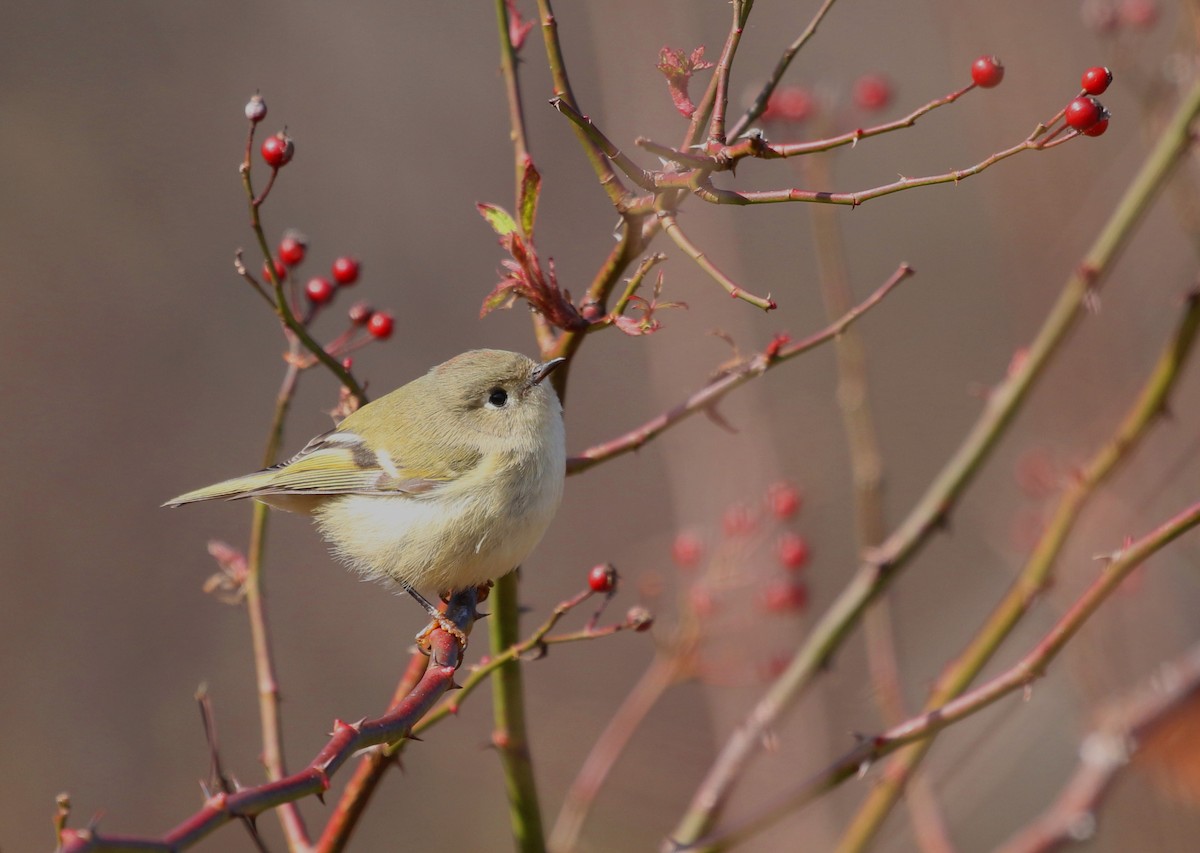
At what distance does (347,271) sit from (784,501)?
1078 millimetres

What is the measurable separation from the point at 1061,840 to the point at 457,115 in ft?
17.9

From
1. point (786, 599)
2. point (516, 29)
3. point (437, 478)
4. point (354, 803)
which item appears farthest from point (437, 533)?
point (516, 29)

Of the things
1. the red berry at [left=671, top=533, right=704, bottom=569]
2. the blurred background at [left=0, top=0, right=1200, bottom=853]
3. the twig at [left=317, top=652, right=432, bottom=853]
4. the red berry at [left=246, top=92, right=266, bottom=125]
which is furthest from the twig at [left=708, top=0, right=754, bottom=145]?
the blurred background at [left=0, top=0, right=1200, bottom=853]

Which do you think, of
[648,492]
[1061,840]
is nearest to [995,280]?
[648,492]

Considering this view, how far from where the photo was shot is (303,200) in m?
6.05

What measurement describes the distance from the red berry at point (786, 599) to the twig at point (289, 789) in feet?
3.96

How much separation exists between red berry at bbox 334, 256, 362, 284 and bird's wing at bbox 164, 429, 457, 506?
1.49 ft

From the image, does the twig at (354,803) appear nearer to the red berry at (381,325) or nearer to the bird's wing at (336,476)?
the red berry at (381,325)

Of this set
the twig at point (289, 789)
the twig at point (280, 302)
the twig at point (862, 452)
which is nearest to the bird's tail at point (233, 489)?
the twig at point (280, 302)

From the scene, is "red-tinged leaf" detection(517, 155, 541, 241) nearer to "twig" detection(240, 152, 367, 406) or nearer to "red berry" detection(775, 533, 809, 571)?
"twig" detection(240, 152, 367, 406)

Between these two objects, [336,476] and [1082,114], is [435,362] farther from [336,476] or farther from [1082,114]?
[1082,114]

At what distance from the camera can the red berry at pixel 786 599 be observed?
2.55 metres

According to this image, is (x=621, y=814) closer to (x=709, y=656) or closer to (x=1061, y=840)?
(x=709, y=656)

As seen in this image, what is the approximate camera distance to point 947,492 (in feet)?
6.63
